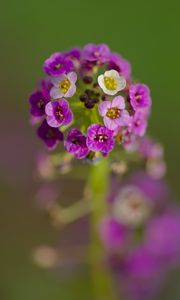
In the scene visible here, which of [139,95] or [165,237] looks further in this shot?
[165,237]

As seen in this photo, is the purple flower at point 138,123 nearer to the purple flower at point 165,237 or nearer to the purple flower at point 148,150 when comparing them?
the purple flower at point 148,150

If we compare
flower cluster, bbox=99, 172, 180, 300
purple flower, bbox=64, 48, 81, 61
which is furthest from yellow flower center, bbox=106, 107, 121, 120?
flower cluster, bbox=99, 172, 180, 300

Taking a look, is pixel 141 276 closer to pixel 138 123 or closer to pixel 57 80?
pixel 138 123

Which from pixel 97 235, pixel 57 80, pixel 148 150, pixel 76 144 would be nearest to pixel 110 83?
pixel 57 80

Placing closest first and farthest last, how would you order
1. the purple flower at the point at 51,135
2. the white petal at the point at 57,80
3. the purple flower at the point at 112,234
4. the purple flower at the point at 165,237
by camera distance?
the white petal at the point at 57,80
the purple flower at the point at 51,135
the purple flower at the point at 112,234
the purple flower at the point at 165,237

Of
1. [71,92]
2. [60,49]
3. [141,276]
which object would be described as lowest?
[141,276]

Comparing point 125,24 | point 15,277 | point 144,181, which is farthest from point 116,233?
point 125,24

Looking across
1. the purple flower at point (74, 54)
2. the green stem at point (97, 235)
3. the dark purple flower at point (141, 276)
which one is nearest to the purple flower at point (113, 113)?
the purple flower at point (74, 54)

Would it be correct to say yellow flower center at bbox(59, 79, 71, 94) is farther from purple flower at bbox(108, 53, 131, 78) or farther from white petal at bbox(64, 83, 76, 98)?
purple flower at bbox(108, 53, 131, 78)

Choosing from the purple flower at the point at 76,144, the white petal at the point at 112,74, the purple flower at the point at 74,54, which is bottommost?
the purple flower at the point at 76,144
